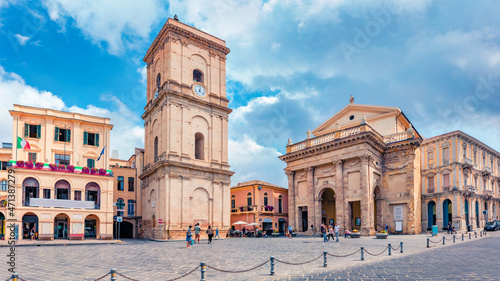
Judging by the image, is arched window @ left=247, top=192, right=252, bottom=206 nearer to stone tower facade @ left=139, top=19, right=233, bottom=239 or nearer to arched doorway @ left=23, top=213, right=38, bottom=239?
stone tower facade @ left=139, top=19, right=233, bottom=239

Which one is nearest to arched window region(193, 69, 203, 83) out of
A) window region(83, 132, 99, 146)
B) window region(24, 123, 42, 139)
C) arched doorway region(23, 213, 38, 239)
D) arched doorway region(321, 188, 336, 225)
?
window region(83, 132, 99, 146)

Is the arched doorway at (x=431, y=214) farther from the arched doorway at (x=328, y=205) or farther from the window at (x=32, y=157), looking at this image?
the window at (x=32, y=157)

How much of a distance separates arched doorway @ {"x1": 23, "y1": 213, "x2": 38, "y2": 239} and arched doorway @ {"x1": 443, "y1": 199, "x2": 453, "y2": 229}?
48.3 meters

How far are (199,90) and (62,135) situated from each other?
15844mm

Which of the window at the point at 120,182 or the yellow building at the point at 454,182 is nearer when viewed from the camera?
the window at the point at 120,182

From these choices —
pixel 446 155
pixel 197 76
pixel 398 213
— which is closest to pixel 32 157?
pixel 197 76

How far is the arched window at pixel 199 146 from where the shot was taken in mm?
42344

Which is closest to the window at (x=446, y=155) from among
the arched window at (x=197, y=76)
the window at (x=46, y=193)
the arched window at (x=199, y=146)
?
the arched window at (x=199, y=146)

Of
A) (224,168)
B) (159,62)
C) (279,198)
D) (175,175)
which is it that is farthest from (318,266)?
(279,198)

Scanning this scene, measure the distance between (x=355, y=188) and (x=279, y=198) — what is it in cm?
2260

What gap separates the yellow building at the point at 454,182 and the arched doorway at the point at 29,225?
46.0 metres

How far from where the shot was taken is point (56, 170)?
127 ft

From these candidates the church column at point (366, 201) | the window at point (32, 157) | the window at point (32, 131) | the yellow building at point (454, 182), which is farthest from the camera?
the yellow building at point (454, 182)

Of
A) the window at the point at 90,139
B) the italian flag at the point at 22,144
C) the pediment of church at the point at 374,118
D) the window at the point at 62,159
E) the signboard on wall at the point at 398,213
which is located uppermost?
the pediment of church at the point at 374,118
